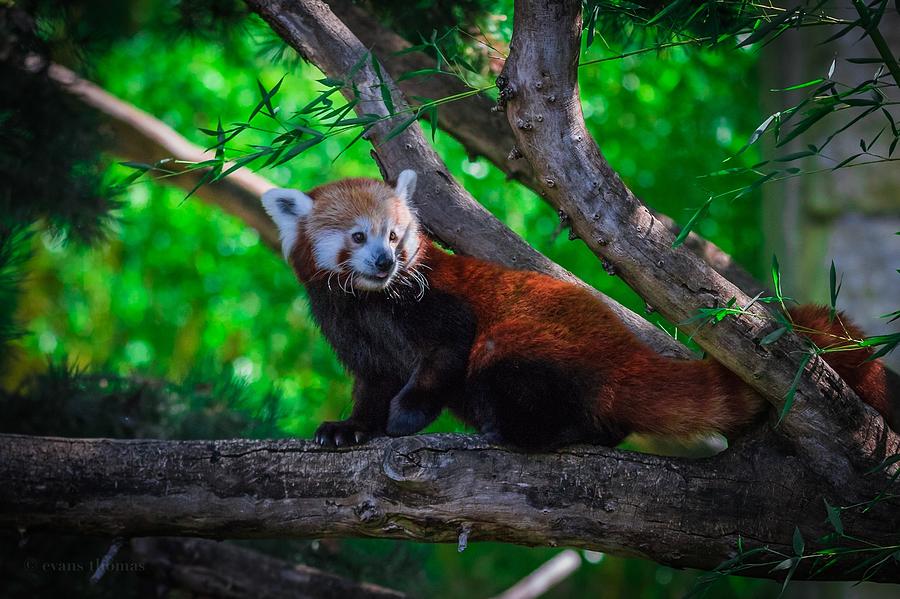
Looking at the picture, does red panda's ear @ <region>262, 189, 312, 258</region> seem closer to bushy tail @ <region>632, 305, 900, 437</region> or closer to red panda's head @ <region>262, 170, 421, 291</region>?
red panda's head @ <region>262, 170, 421, 291</region>

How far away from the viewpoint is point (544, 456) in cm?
220

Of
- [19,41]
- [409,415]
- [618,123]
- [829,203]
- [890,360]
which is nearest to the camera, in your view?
[409,415]

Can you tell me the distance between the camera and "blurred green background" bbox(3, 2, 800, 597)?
6238 millimetres

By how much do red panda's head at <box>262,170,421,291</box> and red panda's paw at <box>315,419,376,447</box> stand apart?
0.47 meters

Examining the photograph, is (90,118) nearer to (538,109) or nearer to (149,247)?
(538,109)

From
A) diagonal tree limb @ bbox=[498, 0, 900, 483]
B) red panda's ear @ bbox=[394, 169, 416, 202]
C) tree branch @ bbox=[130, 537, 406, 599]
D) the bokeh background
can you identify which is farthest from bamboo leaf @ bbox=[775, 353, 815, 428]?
tree branch @ bbox=[130, 537, 406, 599]

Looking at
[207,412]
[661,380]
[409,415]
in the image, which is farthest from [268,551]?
[661,380]

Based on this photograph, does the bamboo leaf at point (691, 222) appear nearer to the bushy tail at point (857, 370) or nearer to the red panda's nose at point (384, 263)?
the bushy tail at point (857, 370)

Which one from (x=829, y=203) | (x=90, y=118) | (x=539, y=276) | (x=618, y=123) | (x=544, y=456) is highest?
(x=618, y=123)

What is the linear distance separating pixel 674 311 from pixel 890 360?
3.25 metres

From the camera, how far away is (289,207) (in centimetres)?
287

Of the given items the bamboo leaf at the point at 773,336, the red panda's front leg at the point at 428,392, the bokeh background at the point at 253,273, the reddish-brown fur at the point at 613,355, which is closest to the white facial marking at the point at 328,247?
the reddish-brown fur at the point at 613,355

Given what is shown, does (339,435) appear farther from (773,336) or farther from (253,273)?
(253,273)

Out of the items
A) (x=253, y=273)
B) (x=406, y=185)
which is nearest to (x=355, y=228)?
(x=406, y=185)
